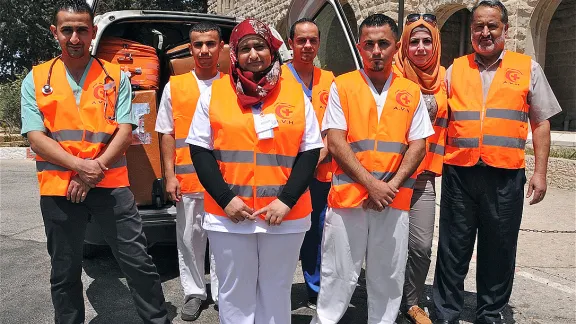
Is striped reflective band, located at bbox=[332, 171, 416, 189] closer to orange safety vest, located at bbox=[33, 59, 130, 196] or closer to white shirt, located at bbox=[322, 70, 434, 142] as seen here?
white shirt, located at bbox=[322, 70, 434, 142]

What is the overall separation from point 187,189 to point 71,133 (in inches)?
38.0

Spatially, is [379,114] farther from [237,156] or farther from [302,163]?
[237,156]

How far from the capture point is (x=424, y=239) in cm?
334

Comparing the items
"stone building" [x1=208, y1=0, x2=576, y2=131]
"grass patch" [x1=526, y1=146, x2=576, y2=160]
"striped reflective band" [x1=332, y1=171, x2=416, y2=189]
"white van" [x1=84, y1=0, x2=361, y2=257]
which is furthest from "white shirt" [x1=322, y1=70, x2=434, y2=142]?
"stone building" [x1=208, y1=0, x2=576, y2=131]

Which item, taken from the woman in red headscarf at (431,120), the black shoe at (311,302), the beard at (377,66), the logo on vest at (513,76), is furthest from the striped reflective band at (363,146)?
the black shoe at (311,302)

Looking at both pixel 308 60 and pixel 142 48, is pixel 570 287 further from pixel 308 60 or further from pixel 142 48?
pixel 142 48

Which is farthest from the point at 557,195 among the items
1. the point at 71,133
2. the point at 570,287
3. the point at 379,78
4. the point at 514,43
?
the point at 71,133

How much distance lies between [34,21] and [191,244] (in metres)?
30.3

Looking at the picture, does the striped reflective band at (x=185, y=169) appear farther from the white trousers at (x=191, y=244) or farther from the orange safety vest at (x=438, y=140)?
the orange safety vest at (x=438, y=140)

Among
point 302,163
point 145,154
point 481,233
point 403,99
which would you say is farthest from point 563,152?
point 302,163

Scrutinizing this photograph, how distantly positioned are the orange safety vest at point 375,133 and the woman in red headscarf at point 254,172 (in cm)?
34

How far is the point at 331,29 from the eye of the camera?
4.28 m

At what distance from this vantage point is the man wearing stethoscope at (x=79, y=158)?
284 cm

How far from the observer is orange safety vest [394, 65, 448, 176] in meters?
3.33
